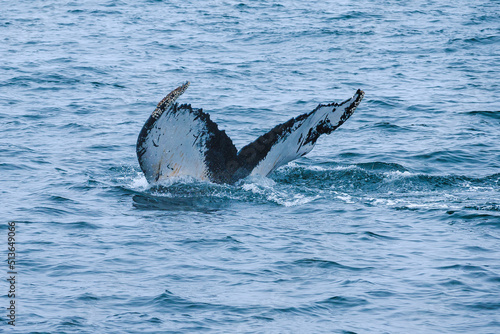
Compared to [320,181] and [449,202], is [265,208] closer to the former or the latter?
[320,181]

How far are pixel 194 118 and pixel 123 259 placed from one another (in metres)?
2.17

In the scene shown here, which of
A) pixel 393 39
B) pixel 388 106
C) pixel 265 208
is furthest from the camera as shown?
pixel 393 39

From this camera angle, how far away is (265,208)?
12.1 meters

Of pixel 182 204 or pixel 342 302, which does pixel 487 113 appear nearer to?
pixel 182 204

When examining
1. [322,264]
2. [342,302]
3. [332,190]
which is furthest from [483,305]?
[332,190]

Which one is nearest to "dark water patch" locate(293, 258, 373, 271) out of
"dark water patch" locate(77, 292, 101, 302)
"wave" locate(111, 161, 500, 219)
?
"wave" locate(111, 161, 500, 219)

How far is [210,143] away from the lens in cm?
1154

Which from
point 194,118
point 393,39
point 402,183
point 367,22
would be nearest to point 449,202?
point 402,183

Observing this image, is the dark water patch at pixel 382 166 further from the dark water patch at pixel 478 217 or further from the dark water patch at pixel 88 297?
the dark water patch at pixel 88 297

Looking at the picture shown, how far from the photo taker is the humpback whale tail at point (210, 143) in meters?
10.9

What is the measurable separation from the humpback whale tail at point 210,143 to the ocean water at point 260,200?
1.44 feet

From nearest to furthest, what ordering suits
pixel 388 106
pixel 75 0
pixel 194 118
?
pixel 194 118 < pixel 388 106 < pixel 75 0

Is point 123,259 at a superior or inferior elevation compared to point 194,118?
inferior

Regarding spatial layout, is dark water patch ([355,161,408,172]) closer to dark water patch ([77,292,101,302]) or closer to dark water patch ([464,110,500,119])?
dark water patch ([464,110,500,119])
